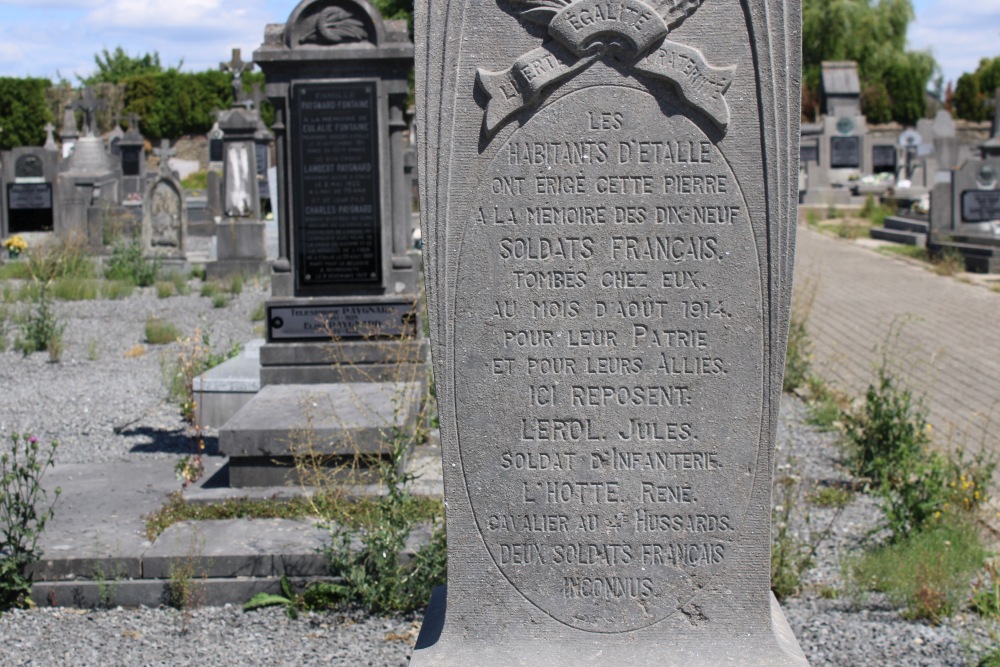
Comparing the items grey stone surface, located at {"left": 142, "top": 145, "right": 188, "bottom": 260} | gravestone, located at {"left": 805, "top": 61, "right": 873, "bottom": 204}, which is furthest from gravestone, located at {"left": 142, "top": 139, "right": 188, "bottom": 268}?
gravestone, located at {"left": 805, "top": 61, "right": 873, "bottom": 204}

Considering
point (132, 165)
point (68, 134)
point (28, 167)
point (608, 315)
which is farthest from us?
point (68, 134)

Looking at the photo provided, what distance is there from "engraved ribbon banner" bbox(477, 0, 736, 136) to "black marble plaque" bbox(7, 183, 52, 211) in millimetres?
18828

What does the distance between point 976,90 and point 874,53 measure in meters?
7.51

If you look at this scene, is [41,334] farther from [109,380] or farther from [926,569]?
[926,569]

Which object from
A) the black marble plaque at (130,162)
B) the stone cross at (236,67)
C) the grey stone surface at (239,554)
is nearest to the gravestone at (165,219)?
the stone cross at (236,67)

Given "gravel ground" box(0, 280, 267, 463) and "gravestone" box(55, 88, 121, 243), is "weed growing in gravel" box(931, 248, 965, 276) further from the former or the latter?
"gravestone" box(55, 88, 121, 243)

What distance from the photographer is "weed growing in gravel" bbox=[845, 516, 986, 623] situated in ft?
15.4

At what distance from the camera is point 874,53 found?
157 feet

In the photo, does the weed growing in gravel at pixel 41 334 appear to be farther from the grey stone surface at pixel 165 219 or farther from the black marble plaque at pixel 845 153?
the black marble plaque at pixel 845 153

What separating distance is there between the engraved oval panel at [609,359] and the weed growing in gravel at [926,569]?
1807 mm

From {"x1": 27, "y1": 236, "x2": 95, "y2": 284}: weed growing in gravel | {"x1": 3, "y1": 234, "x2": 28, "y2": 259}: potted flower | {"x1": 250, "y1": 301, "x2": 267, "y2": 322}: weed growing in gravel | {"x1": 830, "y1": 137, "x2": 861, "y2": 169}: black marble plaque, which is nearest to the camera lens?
{"x1": 250, "y1": 301, "x2": 267, "y2": 322}: weed growing in gravel

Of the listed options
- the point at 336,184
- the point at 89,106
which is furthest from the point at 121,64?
the point at 336,184

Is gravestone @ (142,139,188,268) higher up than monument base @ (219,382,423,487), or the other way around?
gravestone @ (142,139,188,268)

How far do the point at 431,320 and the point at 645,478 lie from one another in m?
0.75
